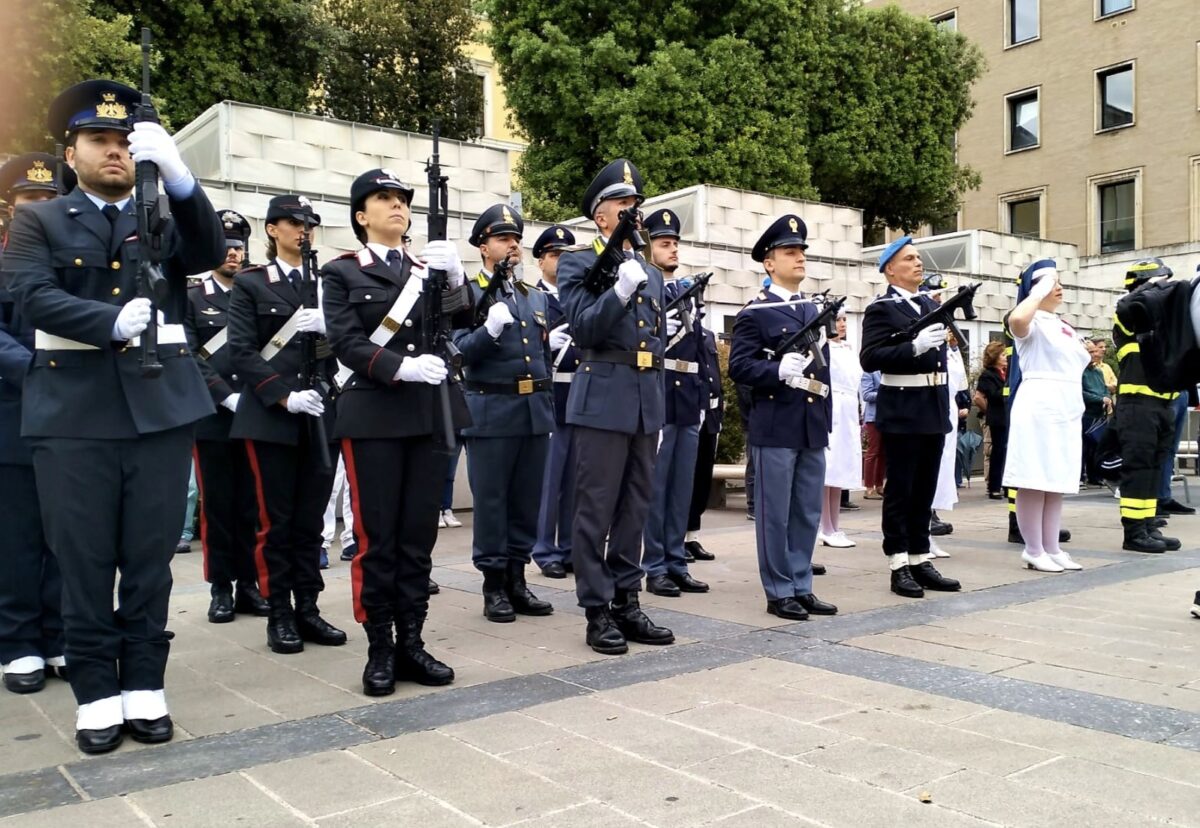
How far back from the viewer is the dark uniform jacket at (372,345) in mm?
4430

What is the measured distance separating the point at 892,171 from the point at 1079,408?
22.9 meters

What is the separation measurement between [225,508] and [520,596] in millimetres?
1695

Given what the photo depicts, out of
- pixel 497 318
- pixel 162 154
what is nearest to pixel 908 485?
pixel 497 318

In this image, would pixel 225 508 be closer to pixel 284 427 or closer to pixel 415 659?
pixel 284 427

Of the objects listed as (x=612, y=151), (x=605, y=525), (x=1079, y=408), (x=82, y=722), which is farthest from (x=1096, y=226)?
(x=82, y=722)

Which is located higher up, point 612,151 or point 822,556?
point 612,151

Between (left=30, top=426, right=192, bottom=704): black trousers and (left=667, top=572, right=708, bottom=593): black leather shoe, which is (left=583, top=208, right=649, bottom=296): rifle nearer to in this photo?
(left=30, top=426, right=192, bottom=704): black trousers

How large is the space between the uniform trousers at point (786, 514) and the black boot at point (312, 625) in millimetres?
2241

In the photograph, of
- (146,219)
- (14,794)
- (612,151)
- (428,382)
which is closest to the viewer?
(14,794)

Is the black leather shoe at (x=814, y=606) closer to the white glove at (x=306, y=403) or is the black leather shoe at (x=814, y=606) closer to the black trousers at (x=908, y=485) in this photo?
the black trousers at (x=908, y=485)

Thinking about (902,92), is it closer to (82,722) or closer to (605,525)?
(605,525)

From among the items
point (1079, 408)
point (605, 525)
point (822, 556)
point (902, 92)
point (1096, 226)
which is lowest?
point (822, 556)

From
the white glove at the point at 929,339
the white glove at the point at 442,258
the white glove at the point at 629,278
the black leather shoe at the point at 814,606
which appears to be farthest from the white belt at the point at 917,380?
the white glove at the point at 442,258

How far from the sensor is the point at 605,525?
511 centimetres
